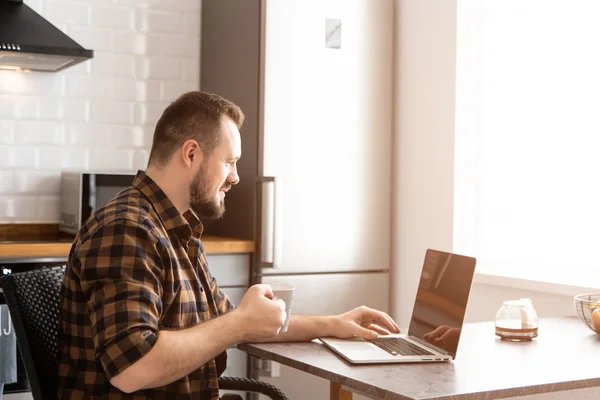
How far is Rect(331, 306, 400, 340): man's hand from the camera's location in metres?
2.24

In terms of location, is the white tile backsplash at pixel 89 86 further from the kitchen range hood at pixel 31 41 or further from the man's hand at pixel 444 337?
the man's hand at pixel 444 337

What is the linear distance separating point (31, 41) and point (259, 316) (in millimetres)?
2055

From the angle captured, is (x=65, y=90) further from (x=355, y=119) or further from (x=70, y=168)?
(x=355, y=119)

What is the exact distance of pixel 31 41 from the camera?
349cm

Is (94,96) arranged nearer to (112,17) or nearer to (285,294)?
(112,17)

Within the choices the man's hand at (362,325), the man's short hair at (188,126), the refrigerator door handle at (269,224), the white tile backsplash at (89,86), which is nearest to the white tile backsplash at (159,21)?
the white tile backsplash at (89,86)

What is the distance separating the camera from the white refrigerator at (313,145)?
375cm

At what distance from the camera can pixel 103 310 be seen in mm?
1740

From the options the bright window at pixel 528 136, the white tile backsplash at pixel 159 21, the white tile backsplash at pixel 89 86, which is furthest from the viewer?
the white tile backsplash at pixel 159 21

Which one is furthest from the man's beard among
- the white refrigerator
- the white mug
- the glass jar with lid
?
the white refrigerator

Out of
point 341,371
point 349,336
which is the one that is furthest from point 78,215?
point 341,371

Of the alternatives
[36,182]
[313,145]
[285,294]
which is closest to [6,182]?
[36,182]

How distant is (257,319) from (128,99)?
242cm

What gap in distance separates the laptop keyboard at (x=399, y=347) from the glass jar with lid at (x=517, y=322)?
0.27 m
